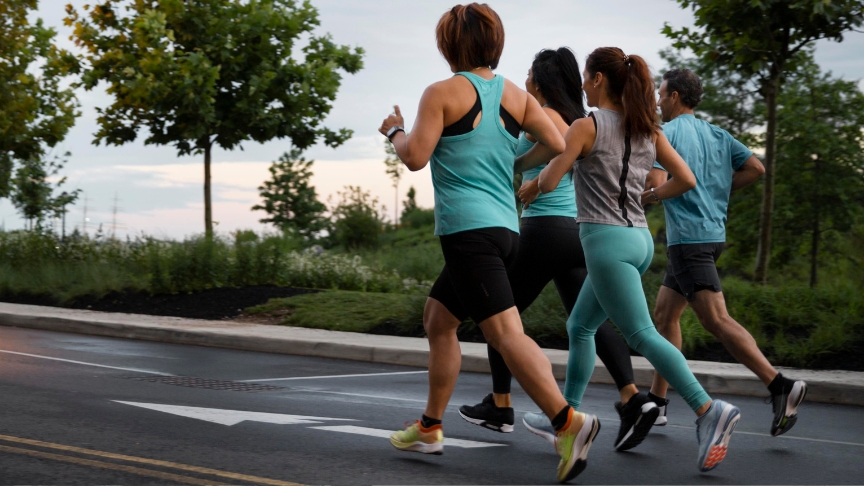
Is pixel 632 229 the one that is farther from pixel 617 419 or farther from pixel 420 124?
pixel 617 419

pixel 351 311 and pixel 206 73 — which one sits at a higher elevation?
pixel 206 73

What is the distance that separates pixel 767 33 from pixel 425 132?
1014cm

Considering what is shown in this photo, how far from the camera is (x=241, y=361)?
9430 mm

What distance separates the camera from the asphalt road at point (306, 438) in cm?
428

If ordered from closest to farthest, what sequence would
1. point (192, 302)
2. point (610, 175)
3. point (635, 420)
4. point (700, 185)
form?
1. point (610, 175)
2. point (635, 420)
3. point (700, 185)
4. point (192, 302)

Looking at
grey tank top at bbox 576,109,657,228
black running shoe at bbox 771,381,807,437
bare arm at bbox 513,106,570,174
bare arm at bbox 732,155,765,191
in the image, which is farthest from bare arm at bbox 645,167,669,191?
black running shoe at bbox 771,381,807,437

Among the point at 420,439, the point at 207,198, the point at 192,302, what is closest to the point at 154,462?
the point at 420,439

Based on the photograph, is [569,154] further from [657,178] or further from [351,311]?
[351,311]

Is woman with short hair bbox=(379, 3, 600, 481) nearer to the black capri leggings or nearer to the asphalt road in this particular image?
the asphalt road

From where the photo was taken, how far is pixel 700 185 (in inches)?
216

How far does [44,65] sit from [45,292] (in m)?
13.6

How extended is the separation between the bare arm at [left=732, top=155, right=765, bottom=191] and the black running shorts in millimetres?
2152

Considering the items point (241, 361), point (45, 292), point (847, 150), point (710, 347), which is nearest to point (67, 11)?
point (45, 292)

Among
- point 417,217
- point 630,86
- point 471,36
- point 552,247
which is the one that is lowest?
point 552,247
